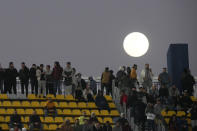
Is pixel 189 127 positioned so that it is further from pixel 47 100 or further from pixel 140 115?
pixel 47 100

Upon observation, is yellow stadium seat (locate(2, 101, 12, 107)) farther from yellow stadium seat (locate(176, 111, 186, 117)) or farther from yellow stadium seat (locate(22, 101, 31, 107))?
yellow stadium seat (locate(176, 111, 186, 117))

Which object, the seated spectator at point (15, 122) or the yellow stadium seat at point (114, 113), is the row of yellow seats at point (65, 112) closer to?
the yellow stadium seat at point (114, 113)

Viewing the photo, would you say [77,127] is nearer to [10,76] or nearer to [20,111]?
[20,111]

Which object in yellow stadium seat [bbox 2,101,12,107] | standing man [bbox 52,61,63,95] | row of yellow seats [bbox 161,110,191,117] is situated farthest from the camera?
standing man [bbox 52,61,63,95]

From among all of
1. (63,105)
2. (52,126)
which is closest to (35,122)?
(52,126)

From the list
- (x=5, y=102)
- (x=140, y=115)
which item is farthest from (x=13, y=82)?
(x=140, y=115)

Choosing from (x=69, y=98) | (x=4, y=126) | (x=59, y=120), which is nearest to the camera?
(x=4, y=126)

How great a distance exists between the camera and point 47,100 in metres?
36.1

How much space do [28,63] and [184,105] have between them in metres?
21.3

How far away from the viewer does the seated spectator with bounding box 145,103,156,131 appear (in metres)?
31.6

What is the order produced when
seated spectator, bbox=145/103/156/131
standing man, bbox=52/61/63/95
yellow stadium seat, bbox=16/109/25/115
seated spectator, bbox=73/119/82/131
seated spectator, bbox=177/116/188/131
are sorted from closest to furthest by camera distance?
seated spectator, bbox=73/119/82/131, seated spectator, bbox=145/103/156/131, seated spectator, bbox=177/116/188/131, yellow stadium seat, bbox=16/109/25/115, standing man, bbox=52/61/63/95

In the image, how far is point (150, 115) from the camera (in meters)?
32.0

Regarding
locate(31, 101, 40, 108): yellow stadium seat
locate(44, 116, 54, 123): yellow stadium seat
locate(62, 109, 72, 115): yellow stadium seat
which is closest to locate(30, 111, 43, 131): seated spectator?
locate(44, 116, 54, 123): yellow stadium seat

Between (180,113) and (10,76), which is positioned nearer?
(10,76)
